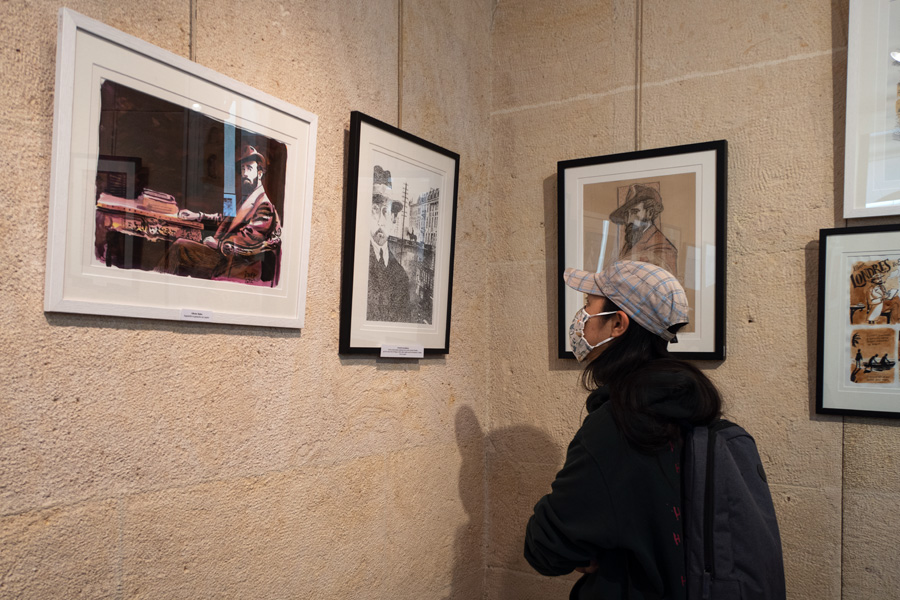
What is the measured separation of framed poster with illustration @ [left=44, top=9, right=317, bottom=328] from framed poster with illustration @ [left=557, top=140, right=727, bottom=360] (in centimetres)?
129

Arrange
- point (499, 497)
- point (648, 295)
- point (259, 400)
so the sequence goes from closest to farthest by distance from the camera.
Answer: point (648, 295)
point (259, 400)
point (499, 497)

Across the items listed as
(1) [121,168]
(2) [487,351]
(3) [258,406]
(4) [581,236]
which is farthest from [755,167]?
(1) [121,168]

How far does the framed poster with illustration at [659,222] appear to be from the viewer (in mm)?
2600

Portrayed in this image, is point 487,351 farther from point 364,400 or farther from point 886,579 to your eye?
point 886,579

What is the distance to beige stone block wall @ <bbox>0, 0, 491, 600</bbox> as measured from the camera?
1450 millimetres

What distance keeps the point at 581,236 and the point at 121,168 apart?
6.23ft

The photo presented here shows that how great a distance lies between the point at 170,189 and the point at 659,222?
1.89 m

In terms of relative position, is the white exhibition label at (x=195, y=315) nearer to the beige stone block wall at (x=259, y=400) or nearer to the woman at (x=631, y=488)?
the beige stone block wall at (x=259, y=400)

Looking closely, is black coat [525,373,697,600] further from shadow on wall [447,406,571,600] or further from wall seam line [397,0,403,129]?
wall seam line [397,0,403,129]

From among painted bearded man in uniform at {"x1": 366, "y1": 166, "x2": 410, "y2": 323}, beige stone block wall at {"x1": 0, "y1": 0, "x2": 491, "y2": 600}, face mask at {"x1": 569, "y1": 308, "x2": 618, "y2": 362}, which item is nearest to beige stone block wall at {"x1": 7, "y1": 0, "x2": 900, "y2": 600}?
beige stone block wall at {"x1": 0, "y1": 0, "x2": 491, "y2": 600}

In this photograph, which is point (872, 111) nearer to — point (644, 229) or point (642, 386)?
point (644, 229)

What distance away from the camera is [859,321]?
7.70ft

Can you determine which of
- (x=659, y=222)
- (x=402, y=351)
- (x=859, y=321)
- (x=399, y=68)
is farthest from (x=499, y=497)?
(x=399, y=68)

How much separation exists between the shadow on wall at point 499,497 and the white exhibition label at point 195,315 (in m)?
1.42
